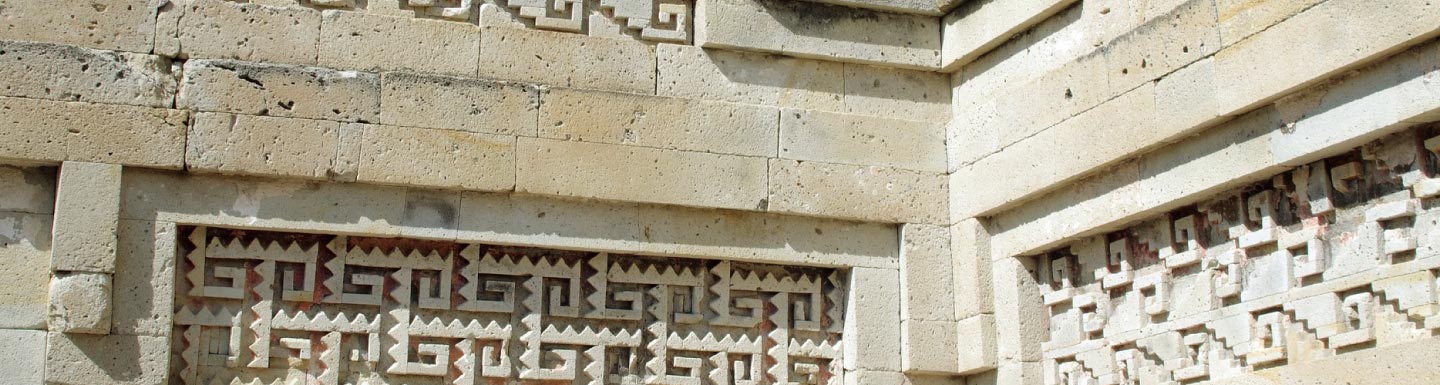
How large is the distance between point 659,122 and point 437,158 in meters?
1.06

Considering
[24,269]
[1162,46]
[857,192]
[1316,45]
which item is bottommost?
[24,269]

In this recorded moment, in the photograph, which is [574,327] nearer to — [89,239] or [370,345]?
[370,345]

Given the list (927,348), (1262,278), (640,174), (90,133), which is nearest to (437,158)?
(640,174)

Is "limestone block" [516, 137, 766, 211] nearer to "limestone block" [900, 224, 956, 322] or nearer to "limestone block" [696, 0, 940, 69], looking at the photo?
"limestone block" [696, 0, 940, 69]

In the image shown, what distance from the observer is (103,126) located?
752 cm

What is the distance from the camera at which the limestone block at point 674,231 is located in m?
7.99

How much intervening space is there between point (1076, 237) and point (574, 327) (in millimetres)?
2348

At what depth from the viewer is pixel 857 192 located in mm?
8461

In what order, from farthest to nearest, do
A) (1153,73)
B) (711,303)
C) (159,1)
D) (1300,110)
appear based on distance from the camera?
(711,303) < (159,1) < (1153,73) < (1300,110)

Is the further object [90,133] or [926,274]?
[926,274]

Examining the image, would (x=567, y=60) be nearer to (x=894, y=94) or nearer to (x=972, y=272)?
(x=894, y=94)

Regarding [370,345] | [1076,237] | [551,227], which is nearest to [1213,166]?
[1076,237]

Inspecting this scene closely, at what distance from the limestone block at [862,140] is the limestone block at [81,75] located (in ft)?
9.46

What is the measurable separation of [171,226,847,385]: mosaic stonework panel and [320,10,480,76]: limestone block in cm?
80
